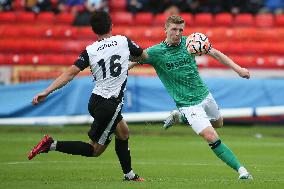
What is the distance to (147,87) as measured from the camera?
21312 mm

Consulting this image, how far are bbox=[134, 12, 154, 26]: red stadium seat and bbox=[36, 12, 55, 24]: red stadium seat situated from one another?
9.34ft

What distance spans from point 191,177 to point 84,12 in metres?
16.4

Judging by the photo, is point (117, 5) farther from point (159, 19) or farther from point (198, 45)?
point (198, 45)

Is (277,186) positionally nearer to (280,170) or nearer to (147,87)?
(280,170)

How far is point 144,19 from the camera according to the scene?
91.8 feet

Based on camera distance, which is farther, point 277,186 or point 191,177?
point 191,177

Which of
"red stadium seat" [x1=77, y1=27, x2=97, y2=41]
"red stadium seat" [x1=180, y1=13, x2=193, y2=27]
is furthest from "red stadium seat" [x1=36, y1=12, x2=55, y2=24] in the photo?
"red stadium seat" [x1=180, y1=13, x2=193, y2=27]

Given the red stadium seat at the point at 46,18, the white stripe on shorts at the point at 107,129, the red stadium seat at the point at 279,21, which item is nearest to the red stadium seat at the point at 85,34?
the red stadium seat at the point at 46,18

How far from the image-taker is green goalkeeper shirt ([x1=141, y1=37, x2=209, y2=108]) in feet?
37.9

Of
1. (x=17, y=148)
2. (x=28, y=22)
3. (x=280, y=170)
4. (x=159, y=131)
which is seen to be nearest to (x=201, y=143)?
(x=159, y=131)

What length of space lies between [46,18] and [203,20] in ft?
17.6

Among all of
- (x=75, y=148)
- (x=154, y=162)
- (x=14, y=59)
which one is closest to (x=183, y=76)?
(x=75, y=148)

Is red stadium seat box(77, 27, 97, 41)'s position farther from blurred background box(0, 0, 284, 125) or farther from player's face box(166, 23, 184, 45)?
player's face box(166, 23, 184, 45)

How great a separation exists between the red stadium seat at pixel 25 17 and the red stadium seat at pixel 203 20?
566cm
